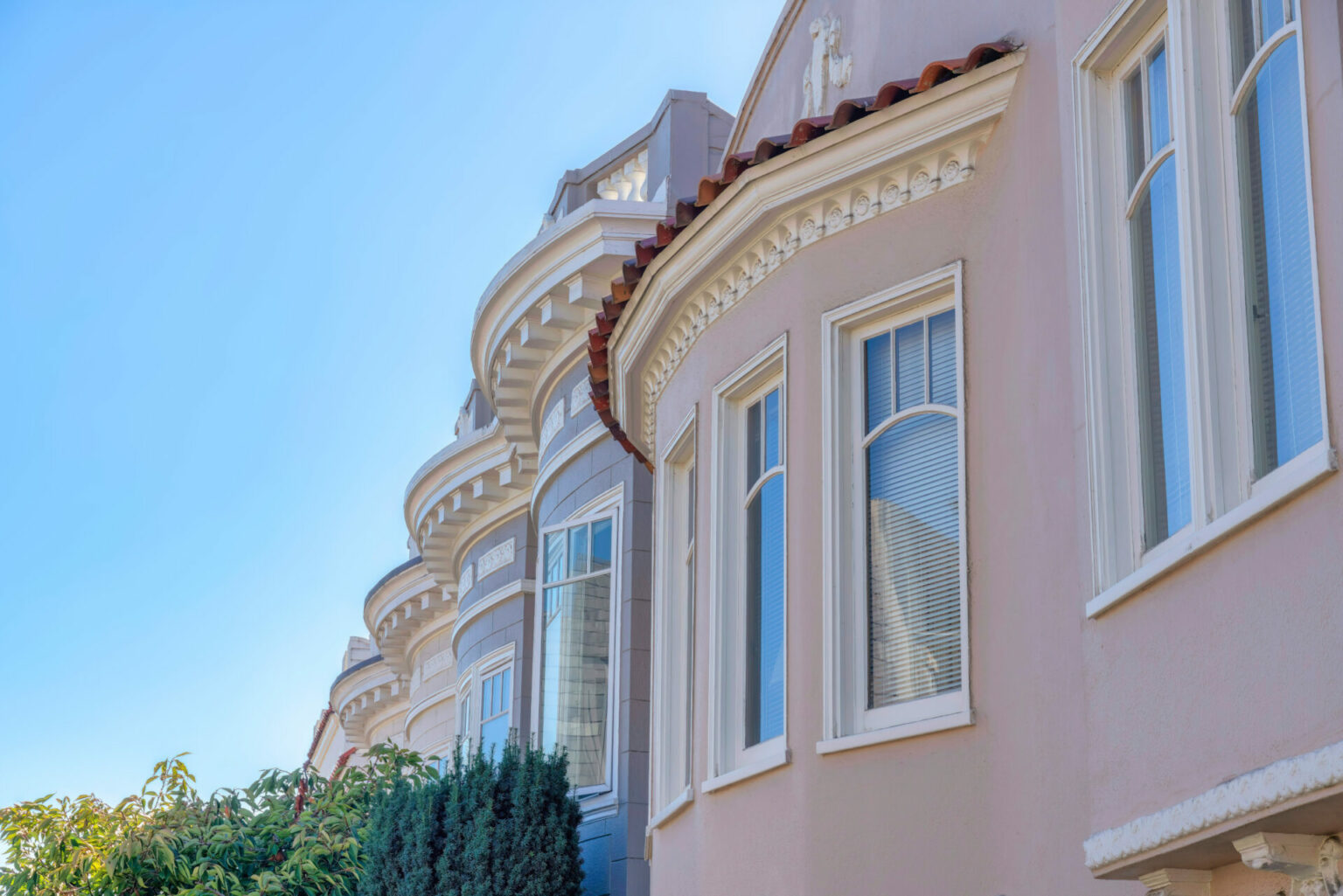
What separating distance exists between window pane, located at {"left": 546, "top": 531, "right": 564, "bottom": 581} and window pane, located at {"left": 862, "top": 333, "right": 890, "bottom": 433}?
7.45 meters

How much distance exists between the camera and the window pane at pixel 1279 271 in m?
5.12

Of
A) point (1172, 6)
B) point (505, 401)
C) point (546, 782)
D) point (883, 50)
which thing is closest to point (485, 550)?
point (505, 401)

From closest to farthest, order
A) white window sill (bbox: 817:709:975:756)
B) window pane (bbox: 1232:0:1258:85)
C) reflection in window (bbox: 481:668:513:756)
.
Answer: window pane (bbox: 1232:0:1258:85), white window sill (bbox: 817:709:975:756), reflection in window (bbox: 481:668:513:756)

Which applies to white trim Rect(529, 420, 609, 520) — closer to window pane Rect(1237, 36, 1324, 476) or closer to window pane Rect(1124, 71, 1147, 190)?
window pane Rect(1124, 71, 1147, 190)

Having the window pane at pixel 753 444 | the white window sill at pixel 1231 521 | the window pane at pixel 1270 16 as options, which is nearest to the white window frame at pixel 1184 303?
the white window sill at pixel 1231 521

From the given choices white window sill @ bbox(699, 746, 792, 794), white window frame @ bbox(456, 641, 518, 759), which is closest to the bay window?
white window sill @ bbox(699, 746, 792, 794)

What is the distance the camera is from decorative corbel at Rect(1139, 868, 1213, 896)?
567 cm

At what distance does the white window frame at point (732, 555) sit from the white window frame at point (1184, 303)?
257 cm

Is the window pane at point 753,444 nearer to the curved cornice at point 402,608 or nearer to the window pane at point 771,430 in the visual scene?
the window pane at point 771,430

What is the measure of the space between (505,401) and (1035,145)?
9.91 metres

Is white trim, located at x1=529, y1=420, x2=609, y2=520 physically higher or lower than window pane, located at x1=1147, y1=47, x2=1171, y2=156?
higher

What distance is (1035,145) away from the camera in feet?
25.7

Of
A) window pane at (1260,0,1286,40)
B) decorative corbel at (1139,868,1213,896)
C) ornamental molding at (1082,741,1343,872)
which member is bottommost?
decorative corbel at (1139,868,1213,896)

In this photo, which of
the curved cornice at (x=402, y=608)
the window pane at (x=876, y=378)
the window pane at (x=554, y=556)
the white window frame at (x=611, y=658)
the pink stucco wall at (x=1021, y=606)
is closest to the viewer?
the pink stucco wall at (x=1021, y=606)
